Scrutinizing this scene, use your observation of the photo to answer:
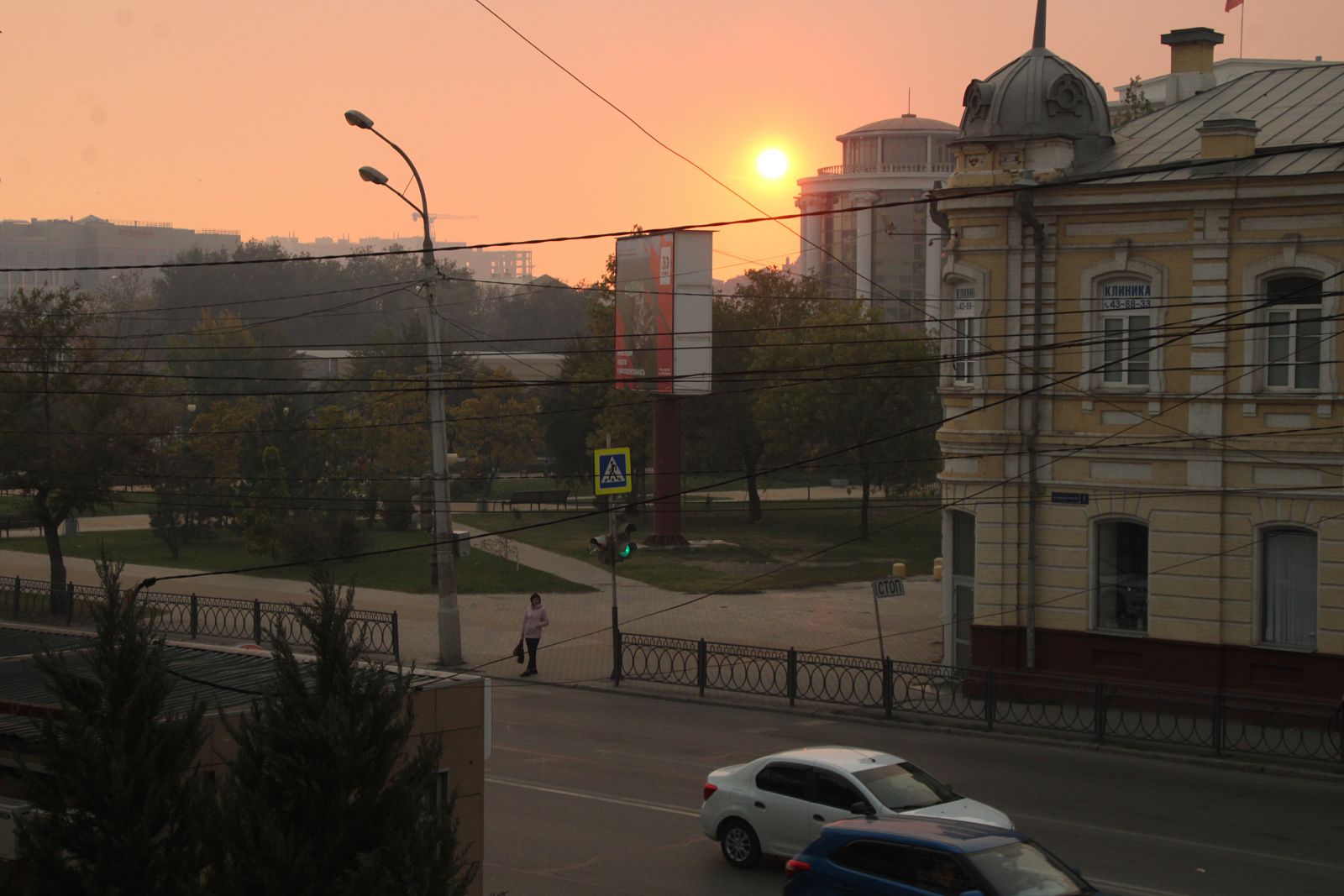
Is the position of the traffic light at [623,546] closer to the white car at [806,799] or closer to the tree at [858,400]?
the white car at [806,799]

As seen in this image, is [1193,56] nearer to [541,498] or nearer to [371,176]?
[371,176]

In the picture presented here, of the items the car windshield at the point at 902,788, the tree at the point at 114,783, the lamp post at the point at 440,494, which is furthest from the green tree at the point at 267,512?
the tree at the point at 114,783

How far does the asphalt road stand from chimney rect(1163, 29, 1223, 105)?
47.4 feet

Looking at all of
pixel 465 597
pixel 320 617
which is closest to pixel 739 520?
pixel 465 597

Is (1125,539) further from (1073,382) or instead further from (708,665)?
(708,665)

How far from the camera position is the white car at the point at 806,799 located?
556 inches

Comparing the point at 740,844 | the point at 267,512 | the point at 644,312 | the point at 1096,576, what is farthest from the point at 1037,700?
the point at 267,512

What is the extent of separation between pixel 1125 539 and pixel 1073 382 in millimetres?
2700

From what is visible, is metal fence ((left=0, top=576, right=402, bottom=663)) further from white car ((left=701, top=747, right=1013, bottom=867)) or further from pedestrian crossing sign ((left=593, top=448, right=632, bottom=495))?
white car ((left=701, top=747, right=1013, bottom=867))

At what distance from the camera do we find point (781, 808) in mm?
14602

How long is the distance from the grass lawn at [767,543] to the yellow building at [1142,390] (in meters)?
11.6

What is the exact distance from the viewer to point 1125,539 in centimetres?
2338

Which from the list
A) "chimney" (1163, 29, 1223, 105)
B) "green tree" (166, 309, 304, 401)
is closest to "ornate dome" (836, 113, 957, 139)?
"green tree" (166, 309, 304, 401)

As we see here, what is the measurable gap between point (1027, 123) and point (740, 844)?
1434 centimetres
